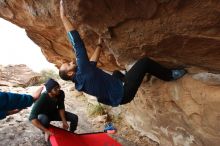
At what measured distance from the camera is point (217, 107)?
15.0 ft

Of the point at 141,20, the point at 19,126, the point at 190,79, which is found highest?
the point at 141,20

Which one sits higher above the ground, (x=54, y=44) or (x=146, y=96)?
(x=54, y=44)

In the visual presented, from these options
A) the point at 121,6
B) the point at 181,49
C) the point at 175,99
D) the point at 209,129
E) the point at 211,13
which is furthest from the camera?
the point at 175,99

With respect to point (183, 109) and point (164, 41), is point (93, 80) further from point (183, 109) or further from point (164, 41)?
point (183, 109)

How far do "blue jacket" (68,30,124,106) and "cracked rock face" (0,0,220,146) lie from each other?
0.56m

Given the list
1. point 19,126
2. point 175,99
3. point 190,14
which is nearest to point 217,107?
point 175,99

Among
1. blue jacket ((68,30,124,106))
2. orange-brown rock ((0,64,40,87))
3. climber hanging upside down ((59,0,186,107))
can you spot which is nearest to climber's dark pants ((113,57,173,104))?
climber hanging upside down ((59,0,186,107))

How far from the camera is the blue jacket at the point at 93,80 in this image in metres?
4.30

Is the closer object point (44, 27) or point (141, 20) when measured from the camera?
point (141, 20)

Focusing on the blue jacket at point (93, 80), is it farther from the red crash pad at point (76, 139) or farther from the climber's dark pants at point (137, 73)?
the red crash pad at point (76, 139)

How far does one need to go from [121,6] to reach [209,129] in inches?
96.8

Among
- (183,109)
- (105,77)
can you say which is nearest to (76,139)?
(105,77)

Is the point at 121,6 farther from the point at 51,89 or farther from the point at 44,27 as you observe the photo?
the point at 44,27

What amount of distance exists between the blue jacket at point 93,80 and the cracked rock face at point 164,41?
1.84ft
